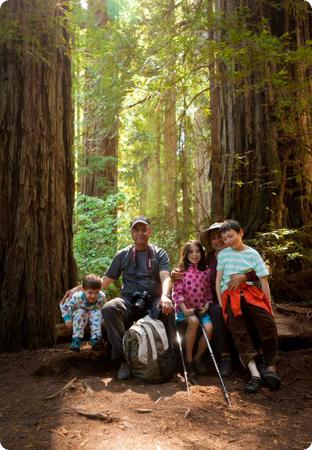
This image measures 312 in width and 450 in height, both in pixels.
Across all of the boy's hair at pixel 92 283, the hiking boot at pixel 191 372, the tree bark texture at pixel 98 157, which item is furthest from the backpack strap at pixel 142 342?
the tree bark texture at pixel 98 157

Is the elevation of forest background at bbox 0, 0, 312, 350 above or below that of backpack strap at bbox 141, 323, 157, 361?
above

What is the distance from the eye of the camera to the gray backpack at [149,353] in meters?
3.98

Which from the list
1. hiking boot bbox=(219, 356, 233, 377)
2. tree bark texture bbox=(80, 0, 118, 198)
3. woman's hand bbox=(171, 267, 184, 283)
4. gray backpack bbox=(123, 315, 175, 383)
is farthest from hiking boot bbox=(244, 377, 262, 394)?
tree bark texture bbox=(80, 0, 118, 198)

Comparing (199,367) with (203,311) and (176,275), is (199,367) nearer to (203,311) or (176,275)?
(203,311)

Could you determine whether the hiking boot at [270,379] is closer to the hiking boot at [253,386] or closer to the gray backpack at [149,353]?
the hiking boot at [253,386]

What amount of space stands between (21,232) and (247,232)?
3.77m

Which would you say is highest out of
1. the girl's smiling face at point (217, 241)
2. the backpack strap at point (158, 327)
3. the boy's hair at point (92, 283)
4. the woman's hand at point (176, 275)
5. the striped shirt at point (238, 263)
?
the girl's smiling face at point (217, 241)

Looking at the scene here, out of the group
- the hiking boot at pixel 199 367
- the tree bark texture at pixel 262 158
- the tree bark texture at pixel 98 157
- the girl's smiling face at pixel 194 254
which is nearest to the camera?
the hiking boot at pixel 199 367

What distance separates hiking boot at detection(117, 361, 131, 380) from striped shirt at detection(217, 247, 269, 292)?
49.4 inches

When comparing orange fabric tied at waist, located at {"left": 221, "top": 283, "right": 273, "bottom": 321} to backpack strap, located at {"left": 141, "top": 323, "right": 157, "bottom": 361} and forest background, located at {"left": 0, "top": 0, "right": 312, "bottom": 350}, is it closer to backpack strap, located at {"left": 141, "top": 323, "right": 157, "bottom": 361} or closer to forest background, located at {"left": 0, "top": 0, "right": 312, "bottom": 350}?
backpack strap, located at {"left": 141, "top": 323, "right": 157, "bottom": 361}

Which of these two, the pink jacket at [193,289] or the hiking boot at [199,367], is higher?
the pink jacket at [193,289]

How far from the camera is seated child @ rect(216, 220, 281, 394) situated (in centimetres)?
404

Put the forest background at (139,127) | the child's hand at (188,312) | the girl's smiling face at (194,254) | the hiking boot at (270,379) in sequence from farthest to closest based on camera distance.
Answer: the forest background at (139,127) → the girl's smiling face at (194,254) → the child's hand at (188,312) → the hiking boot at (270,379)

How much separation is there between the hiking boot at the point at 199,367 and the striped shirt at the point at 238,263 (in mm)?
805
